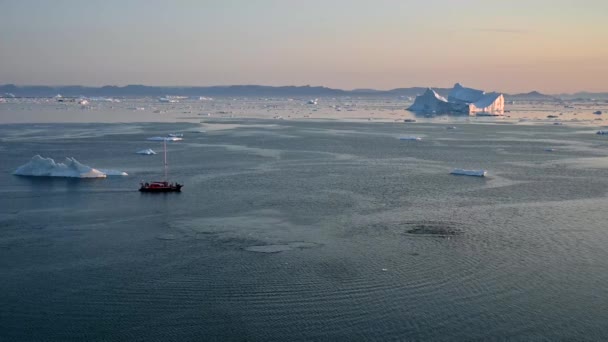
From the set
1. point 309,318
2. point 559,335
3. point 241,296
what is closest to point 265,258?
point 241,296

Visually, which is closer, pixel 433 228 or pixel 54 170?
pixel 433 228

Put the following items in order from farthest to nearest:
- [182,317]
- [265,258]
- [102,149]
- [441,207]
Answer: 1. [102,149]
2. [441,207]
3. [265,258]
4. [182,317]

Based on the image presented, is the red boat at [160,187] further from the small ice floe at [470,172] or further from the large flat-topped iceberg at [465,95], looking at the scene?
the large flat-topped iceberg at [465,95]

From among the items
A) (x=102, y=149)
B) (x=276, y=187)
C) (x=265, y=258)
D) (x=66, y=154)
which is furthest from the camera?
(x=102, y=149)

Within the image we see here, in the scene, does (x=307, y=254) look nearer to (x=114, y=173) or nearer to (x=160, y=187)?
(x=160, y=187)

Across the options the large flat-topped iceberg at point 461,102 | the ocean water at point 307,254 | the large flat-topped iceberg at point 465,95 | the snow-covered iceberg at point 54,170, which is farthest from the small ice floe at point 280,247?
the large flat-topped iceberg at point 465,95

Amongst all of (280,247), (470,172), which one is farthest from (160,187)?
(470,172)

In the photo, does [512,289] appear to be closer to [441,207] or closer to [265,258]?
[265,258]
